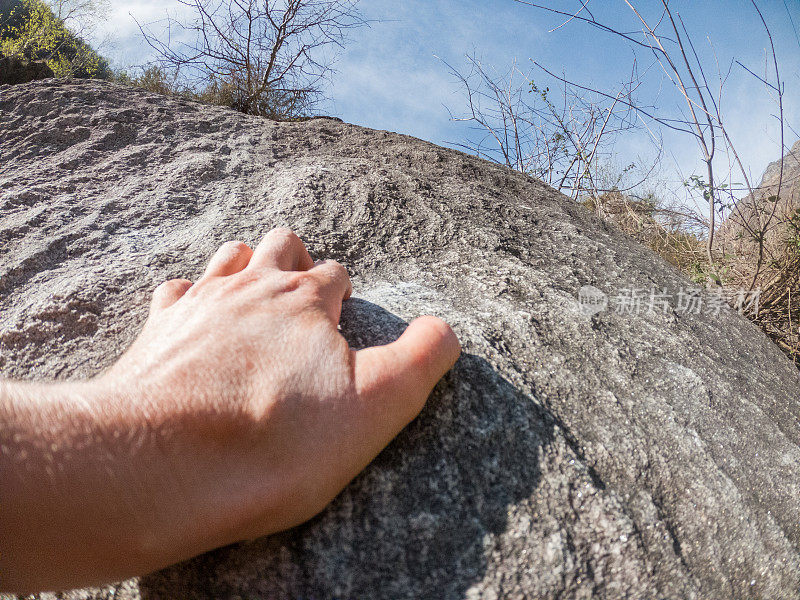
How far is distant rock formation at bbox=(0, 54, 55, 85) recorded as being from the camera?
543 centimetres

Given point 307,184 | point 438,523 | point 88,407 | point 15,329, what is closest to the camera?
point 88,407

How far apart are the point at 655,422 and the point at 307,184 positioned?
1.08 metres

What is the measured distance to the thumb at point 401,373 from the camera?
70 centimetres

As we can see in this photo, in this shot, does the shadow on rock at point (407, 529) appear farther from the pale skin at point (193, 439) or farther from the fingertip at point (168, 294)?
the fingertip at point (168, 294)

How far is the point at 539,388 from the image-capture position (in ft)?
3.05

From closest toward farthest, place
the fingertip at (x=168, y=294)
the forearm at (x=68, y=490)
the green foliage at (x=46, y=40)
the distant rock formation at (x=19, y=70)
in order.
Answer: the forearm at (x=68, y=490) < the fingertip at (x=168, y=294) < the distant rock formation at (x=19, y=70) < the green foliage at (x=46, y=40)

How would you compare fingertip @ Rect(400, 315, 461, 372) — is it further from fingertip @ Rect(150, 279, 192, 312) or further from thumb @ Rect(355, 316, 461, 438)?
fingertip @ Rect(150, 279, 192, 312)

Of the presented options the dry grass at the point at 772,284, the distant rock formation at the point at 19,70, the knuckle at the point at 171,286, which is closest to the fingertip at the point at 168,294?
the knuckle at the point at 171,286

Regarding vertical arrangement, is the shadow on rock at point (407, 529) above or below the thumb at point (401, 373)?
below

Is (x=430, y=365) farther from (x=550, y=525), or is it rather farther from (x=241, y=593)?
(x=241, y=593)

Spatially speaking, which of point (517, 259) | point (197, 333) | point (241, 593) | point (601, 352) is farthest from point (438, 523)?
point (517, 259)

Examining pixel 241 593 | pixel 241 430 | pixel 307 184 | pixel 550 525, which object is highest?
pixel 307 184

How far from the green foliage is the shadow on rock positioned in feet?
24.2

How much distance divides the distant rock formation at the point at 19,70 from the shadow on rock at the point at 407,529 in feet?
21.3
